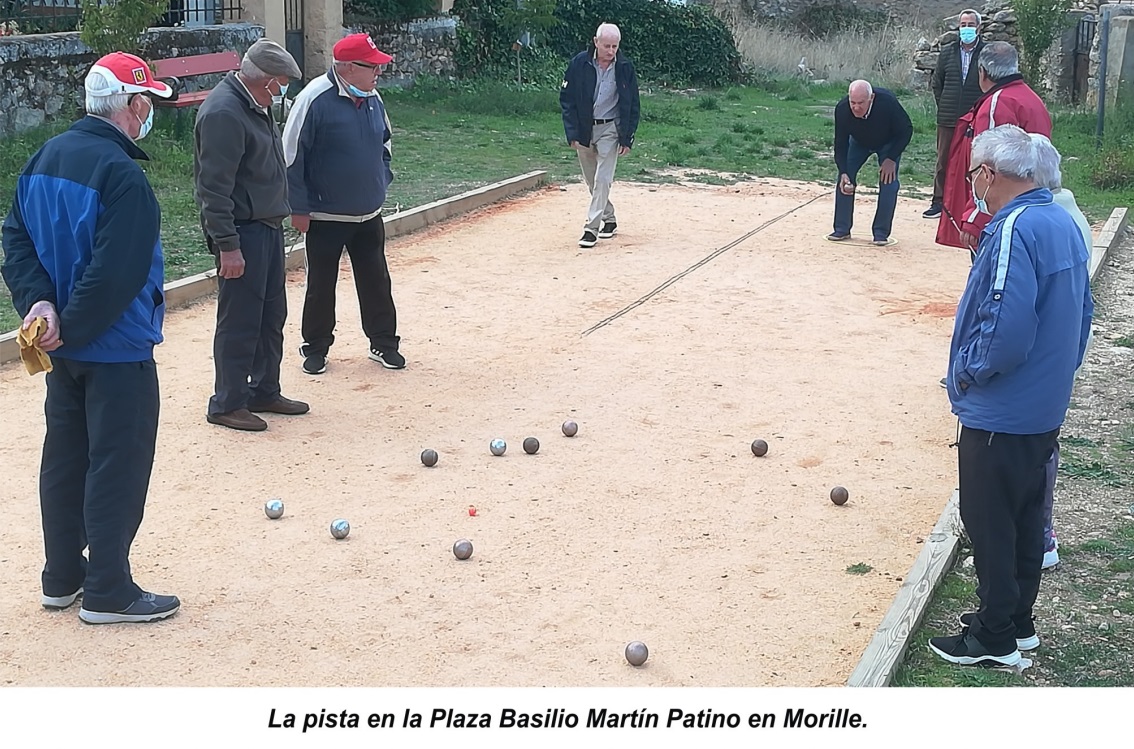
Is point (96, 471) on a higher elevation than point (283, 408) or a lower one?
higher

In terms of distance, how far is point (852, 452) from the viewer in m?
6.79

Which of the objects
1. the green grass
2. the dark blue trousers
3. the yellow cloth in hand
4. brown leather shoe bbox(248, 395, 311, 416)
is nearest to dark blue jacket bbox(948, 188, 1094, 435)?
the yellow cloth in hand

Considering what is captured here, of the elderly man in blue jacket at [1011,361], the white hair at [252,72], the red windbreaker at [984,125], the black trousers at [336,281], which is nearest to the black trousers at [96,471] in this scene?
the white hair at [252,72]

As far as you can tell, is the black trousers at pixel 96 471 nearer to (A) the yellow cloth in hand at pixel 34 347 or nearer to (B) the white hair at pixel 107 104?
(A) the yellow cloth in hand at pixel 34 347

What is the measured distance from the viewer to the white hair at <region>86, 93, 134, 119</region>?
447cm

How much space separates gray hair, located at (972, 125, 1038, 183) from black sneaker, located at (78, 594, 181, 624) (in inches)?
123

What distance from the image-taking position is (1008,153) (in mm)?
4125

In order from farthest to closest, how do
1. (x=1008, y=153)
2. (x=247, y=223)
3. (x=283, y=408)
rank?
(x=283, y=408)
(x=247, y=223)
(x=1008, y=153)

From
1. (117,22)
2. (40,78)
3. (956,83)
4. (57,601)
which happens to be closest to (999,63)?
(57,601)

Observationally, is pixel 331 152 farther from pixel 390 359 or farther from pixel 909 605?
pixel 909 605

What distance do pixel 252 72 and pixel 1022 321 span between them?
408cm

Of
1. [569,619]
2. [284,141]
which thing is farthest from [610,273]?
[569,619]
